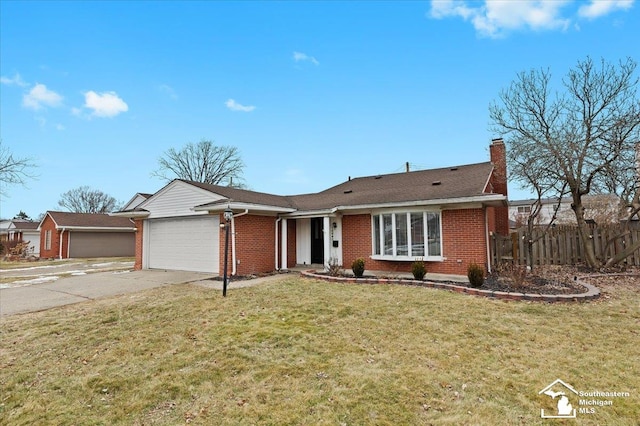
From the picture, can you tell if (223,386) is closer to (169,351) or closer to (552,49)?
(169,351)

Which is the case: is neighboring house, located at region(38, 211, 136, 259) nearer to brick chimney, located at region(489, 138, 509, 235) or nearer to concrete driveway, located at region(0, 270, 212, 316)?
concrete driveway, located at region(0, 270, 212, 316)

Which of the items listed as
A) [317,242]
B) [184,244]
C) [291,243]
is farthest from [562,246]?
[184,244]

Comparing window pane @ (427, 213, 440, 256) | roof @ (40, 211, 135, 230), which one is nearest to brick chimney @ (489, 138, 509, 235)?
window pane @ (427, 213, 440, 256)

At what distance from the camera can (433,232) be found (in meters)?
10.8

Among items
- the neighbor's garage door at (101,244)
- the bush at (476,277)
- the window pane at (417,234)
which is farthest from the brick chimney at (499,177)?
the neighbor's garage door at (101,244)

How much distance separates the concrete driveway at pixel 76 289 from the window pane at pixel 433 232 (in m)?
6.98

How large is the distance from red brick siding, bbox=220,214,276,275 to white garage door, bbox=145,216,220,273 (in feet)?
2.41

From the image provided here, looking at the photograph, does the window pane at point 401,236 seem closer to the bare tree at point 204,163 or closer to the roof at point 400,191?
the roof at point 400,191

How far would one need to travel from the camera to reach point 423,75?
13516 millimetres

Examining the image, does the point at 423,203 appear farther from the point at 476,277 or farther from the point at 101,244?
the point at 101,244

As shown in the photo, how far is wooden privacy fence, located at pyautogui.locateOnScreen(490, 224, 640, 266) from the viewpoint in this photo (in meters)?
11.7

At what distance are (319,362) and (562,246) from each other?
12487 mm

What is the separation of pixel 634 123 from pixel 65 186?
228ft

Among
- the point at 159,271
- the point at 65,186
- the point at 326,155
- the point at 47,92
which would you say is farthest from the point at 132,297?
the point at 65,186
